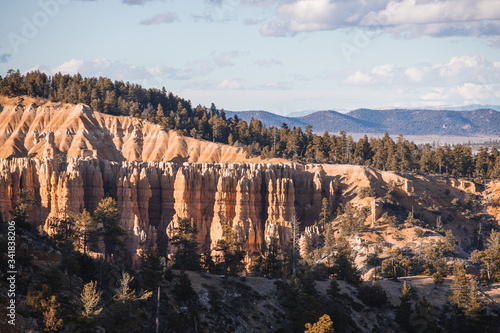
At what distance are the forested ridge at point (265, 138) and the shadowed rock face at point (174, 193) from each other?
23.4 metres

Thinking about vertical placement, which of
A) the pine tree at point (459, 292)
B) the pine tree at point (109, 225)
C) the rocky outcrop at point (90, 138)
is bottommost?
the pine tree at point (459, 292)

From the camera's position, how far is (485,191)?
416 ft

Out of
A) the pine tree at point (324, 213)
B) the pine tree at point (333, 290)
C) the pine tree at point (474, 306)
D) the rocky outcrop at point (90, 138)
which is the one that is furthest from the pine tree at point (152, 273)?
the rocky outcrop at point (90, 138)

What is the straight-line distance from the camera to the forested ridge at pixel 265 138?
142375 millimetres

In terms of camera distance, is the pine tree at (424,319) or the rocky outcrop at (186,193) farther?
the rocky outcrop at (186,193)

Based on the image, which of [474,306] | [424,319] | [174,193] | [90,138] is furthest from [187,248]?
[90,138]

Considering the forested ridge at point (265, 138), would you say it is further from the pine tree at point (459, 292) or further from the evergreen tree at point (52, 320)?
the evergreen tree at point (52, 320)

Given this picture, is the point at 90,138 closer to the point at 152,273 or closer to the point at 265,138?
the point at 265,138

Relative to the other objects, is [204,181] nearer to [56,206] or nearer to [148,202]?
[148,202]

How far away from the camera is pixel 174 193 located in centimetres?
10994

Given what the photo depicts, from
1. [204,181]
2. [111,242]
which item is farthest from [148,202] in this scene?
[111,242]

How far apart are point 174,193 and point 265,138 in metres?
51.2

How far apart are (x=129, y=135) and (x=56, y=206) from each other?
4240cm

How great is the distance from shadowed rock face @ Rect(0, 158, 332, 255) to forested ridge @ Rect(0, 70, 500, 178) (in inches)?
922
